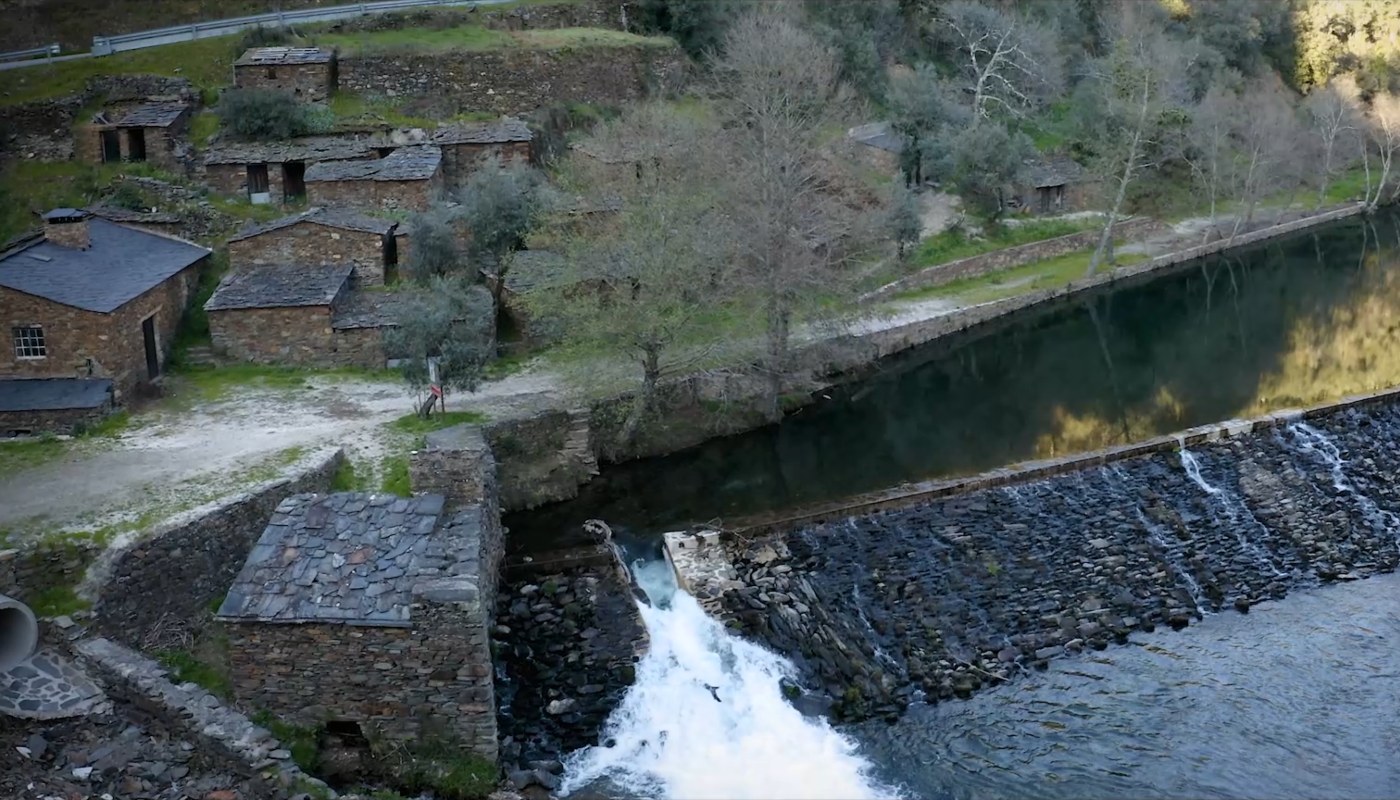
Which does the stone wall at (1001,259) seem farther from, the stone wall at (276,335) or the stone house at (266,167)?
the stone house at (266,167)

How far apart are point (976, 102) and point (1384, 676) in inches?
1304

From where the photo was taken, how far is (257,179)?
113ft

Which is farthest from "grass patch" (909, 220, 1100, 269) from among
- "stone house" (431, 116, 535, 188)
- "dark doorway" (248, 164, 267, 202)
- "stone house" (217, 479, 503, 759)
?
"stone house" (217, 479, 503, 759)

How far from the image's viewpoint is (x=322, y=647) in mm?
15531

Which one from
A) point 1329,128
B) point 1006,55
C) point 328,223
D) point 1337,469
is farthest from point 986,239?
point 328,223

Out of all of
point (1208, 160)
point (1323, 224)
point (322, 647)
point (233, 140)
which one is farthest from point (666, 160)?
point (1323, 224)

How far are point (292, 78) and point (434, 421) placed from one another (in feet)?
62.9

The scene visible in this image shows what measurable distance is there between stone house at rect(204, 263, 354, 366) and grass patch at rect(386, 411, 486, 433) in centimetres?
425

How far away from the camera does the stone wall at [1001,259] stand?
123 ft

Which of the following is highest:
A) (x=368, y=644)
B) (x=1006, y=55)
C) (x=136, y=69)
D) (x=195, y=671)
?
(x=1006, y=55)

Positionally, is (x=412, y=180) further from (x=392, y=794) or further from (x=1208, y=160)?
(x=1208, y=160)

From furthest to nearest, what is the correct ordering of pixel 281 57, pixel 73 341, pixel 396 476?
pixel 281 57 < pixel 73 341 < pixel 396 476

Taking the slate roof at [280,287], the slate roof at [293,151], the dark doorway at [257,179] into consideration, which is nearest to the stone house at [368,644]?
the slate roof at [280,287]

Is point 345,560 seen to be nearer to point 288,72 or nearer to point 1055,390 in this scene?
point 1055,390
